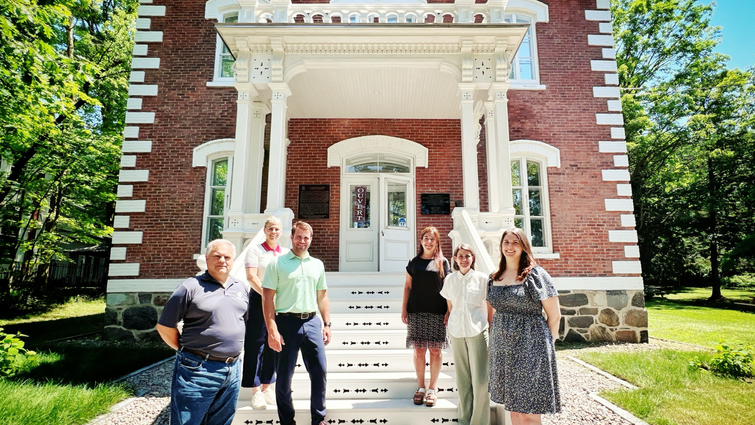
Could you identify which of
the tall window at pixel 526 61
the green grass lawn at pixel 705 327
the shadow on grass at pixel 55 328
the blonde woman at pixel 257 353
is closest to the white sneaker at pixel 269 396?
the blonde woman at pixel 257 353

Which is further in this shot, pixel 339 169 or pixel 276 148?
pixel 339 169

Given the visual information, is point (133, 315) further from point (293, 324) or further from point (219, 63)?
point (293, 324)

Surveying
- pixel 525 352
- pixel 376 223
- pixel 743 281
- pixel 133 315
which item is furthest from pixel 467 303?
pixel 743 281

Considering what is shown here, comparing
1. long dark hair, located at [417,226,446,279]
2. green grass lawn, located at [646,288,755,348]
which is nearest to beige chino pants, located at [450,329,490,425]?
long dark hair, located at [417,226,446,279]

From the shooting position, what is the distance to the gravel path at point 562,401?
12.0 feet

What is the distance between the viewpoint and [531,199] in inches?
319

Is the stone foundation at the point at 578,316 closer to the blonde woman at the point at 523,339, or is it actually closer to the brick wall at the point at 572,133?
the brick wall at the point at 572,133

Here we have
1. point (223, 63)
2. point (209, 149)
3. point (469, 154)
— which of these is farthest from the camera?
point (223, 63)

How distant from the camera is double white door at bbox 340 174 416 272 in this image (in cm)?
809

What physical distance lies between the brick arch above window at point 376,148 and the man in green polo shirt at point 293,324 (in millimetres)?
5512

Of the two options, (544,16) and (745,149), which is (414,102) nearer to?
(544,16)

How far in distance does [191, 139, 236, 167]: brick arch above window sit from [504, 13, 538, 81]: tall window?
615 centimetres

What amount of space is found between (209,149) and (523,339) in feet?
23.7

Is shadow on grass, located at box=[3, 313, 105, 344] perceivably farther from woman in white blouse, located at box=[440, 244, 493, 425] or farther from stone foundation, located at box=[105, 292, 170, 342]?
woman in white blouse, located at box=[440, 244, 493, 425]
